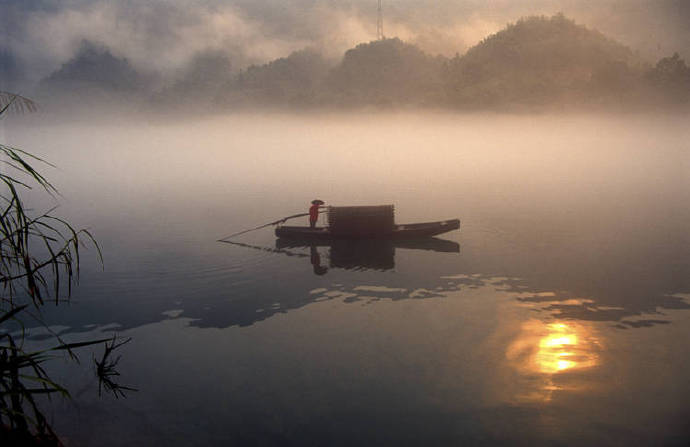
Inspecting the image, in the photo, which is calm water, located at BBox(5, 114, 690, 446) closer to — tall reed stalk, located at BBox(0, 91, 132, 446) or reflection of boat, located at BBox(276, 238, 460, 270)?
reflection of boat, located at BBox(276, 238, 460, 270)

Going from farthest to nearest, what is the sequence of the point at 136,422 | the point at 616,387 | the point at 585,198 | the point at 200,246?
the point at 585,198 < the point at 200,246 < the point at 616,387 < the point at 136,422

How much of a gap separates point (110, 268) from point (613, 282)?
26711mm

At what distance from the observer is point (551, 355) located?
15461 millimetres

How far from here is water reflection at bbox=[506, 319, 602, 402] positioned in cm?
1359

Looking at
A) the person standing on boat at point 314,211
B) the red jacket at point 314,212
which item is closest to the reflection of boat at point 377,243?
the person standing on boat at point 314,211

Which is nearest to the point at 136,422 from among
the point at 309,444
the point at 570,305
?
the point at 309,444

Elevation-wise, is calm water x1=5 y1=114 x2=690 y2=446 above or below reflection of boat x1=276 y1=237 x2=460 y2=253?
below

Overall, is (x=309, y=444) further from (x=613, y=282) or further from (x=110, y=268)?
(x=110, y=268)

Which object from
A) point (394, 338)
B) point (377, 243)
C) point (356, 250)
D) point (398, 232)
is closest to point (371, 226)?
point (377, 243)

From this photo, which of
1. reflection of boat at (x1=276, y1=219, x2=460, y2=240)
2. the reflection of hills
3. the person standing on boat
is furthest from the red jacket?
the reflection of hills

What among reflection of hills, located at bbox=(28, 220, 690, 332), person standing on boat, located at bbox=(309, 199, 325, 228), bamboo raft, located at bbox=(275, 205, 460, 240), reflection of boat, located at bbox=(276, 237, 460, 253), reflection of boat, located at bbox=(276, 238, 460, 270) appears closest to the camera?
reflection of hills, located at bbox=(28, 220, 690, 332)

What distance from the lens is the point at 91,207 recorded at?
60.2m

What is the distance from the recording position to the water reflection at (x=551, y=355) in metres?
13.6

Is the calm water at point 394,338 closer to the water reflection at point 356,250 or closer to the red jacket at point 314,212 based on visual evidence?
the water reflection at point 356,250
